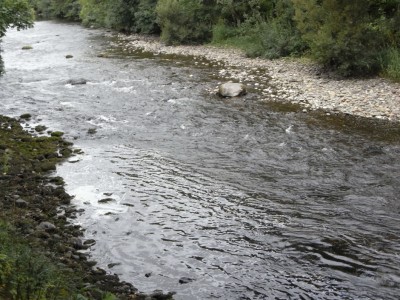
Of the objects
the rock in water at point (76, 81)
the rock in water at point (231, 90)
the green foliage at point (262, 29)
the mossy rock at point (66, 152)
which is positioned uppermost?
the green foliage at point (262, 29)

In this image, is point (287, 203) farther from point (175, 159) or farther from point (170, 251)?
point (175, 159)

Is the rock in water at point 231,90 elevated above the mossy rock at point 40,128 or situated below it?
above

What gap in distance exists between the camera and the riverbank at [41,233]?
517 cm

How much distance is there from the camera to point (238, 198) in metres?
10.1

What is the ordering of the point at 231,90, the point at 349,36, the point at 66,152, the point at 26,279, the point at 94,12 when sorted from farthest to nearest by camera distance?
the point at 94,12, the point at 349,36, the point at 231,90, the point at 66,152, the point at 26,279

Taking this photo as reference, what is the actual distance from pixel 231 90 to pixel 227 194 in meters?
8.87

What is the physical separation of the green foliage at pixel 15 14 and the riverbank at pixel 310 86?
9.17 m

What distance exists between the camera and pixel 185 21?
31.7 metres

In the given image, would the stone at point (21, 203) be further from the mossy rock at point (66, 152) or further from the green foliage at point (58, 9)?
the green foliage at point (58, 9)

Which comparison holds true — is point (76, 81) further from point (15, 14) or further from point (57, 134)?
point (15, 14)

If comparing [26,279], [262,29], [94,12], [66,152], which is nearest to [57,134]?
[66,152]

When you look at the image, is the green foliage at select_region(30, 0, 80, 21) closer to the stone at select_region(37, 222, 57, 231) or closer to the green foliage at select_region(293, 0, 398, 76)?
the green foliage at select_region(293, 0, 398, 76)

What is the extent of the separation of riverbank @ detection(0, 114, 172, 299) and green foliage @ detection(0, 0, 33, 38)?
3413mm

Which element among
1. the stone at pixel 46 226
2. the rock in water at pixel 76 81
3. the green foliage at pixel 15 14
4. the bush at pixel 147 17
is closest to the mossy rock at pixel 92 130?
the green foliage at pixel 15 14
